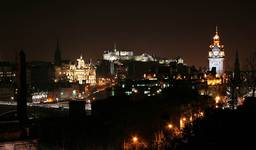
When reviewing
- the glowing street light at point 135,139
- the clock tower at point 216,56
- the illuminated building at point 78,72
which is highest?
the clock tower at point 216,56

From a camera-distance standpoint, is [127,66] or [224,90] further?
[127,66]

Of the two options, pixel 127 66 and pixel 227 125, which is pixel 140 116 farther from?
pixel 127 66

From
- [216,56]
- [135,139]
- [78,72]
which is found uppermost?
[216,56]

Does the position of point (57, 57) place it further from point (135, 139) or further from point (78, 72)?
point (135, 139)

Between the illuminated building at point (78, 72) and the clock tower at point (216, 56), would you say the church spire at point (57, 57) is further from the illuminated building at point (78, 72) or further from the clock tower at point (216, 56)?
the clock tower at point (216, 56)

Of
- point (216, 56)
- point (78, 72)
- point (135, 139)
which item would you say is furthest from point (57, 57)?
point (135, 139)

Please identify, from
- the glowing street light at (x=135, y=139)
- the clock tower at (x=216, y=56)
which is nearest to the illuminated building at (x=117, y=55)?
the clock tower at (x=216, y=56)

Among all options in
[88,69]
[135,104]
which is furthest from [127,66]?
[135,104]

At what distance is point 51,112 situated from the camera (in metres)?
48.3

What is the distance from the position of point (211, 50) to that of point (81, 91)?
4913cm

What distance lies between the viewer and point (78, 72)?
106000mm

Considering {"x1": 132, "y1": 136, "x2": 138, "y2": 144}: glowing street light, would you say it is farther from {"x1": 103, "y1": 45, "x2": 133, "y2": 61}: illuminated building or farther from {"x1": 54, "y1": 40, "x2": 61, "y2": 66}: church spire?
{"x1": 103, "y1": 45, "x2": 133, "y2": 61}: illuminated building

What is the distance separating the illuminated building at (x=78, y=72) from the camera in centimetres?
10194

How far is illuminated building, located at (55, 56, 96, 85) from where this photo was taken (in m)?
102
